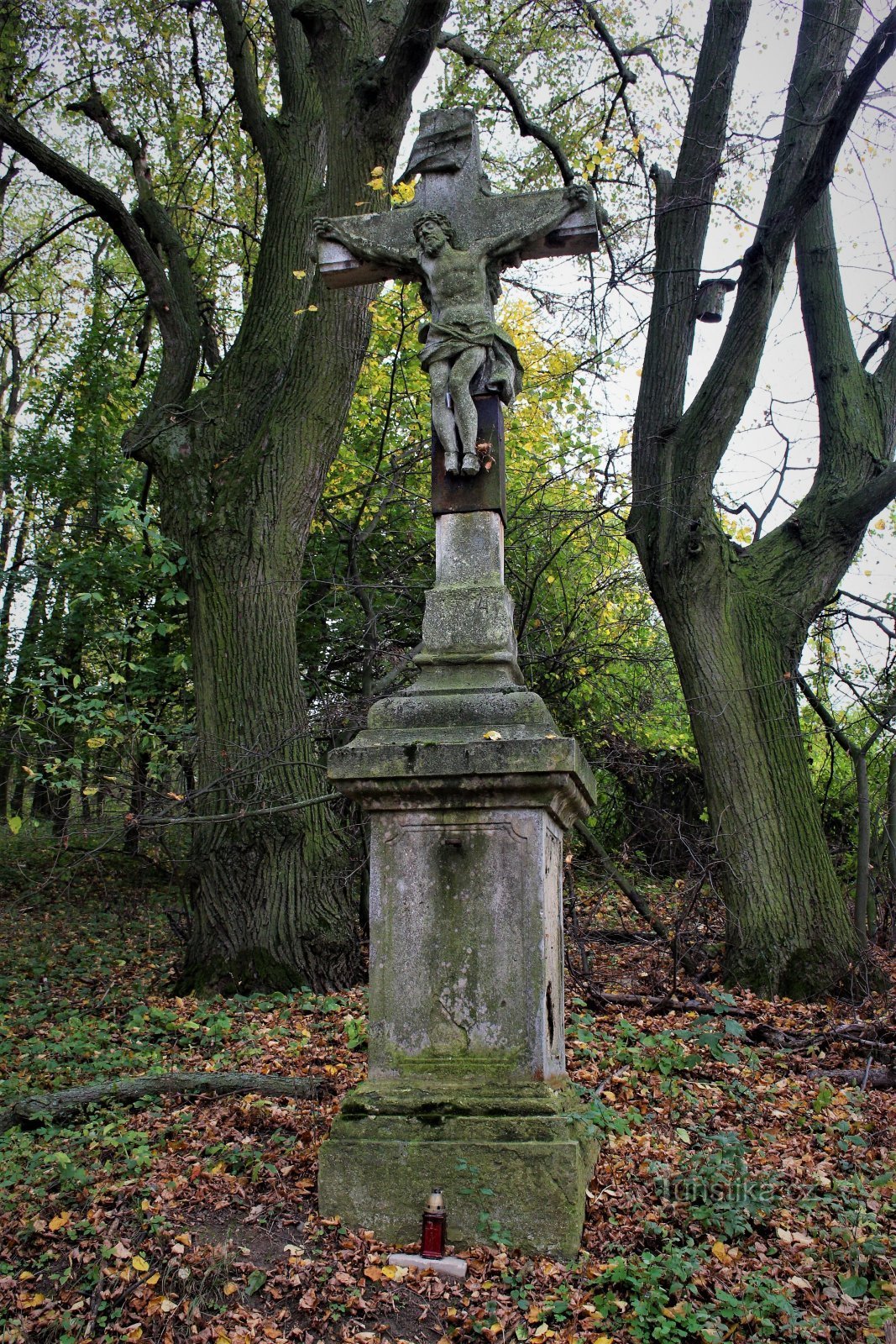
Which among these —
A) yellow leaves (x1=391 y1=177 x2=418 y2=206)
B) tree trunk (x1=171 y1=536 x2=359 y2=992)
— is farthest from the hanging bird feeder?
tree trunk (x1=171 y1=536 x2=359 y2=992)

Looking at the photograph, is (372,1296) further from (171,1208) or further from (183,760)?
(183,760)

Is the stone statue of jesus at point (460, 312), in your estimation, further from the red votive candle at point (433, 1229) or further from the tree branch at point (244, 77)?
the tree branch at point (244, 77)

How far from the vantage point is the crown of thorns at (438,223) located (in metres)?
5.09

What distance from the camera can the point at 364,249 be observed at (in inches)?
207

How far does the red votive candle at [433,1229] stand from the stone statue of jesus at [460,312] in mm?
3025

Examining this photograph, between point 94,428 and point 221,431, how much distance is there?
12.7 feet

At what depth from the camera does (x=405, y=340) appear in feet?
39.7

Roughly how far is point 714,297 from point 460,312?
383 cm

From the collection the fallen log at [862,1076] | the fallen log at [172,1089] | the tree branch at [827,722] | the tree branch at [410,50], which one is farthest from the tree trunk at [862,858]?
the tree branch at [410,50]

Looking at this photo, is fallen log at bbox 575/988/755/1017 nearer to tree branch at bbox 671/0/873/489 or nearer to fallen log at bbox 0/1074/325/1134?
fallen log at bbox 0/1074/325/1134

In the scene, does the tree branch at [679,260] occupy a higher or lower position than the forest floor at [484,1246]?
higher

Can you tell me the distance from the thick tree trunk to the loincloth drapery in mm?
3380

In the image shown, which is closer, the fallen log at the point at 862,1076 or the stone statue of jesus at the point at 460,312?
the stone statue of jesus at the point at 460,312

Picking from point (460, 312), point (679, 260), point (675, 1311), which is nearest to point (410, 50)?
point (679, 260)
